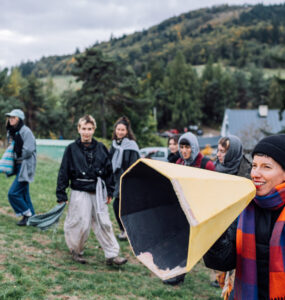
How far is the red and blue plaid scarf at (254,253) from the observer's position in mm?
1994

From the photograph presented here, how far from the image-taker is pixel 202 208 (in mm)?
1538

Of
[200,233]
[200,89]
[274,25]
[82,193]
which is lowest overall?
[82,193]

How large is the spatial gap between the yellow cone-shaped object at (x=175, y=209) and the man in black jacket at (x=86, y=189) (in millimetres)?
2960

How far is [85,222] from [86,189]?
474 millimetres

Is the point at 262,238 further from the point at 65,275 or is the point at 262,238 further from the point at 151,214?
the point at 65,275

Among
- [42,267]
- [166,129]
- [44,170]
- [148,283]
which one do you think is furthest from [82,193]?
[166,129]

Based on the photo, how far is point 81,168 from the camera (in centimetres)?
497

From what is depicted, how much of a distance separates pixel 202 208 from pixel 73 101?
34.5m

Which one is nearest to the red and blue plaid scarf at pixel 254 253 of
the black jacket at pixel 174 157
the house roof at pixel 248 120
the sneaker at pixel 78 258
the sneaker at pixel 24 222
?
the sneaker at pixel 78 258

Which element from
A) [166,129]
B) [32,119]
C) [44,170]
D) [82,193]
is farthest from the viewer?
[166,129]

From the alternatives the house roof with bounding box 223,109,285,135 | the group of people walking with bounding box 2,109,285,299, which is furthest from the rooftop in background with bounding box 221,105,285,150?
the group of people walking with bounding box 2,109,285,299

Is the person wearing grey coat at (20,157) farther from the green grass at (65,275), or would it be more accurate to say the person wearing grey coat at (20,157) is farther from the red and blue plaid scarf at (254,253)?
the red and blue plaid scarf at (254,253)

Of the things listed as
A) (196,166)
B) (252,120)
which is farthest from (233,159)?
(252,120)

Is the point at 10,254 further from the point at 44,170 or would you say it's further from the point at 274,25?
the point at 274,25
